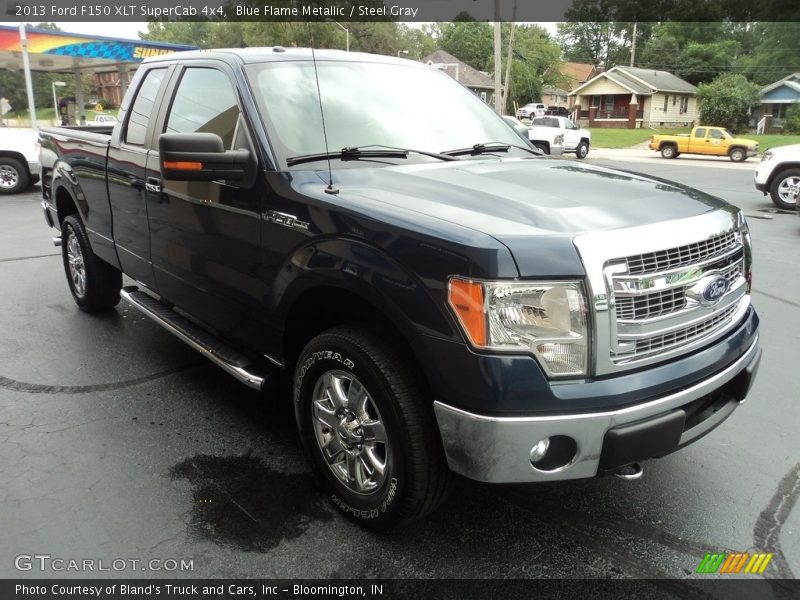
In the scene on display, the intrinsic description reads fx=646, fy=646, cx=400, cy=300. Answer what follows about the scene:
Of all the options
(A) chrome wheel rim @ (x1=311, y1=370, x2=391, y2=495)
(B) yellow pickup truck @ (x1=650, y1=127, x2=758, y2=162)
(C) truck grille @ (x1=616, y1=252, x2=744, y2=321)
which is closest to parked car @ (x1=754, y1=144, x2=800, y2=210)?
(C) truck grille @ (x1=616, y1=252, x2=744, y2=321)

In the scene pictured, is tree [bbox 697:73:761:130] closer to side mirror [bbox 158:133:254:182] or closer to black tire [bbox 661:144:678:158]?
black tire [bbox 661:144:678:158]

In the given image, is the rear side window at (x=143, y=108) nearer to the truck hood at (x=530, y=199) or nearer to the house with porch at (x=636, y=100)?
the truck hood at (x=530, y=199)

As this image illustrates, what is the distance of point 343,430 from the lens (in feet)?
8.95

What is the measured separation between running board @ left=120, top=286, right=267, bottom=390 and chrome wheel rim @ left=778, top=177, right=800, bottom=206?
12.0 meters

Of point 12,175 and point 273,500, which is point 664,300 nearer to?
point 273,500

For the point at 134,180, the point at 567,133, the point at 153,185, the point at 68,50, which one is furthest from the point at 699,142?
the point at 153,185

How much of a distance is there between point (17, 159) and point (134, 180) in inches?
453

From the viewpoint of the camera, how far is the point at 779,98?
57594 mm

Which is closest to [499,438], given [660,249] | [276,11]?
[660,249]

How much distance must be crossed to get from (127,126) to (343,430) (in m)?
2.95

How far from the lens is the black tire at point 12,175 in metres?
13.4

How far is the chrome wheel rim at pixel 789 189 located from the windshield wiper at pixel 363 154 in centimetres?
1141

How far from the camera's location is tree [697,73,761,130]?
158 feet

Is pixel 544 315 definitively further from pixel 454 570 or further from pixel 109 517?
pixel 109 517
